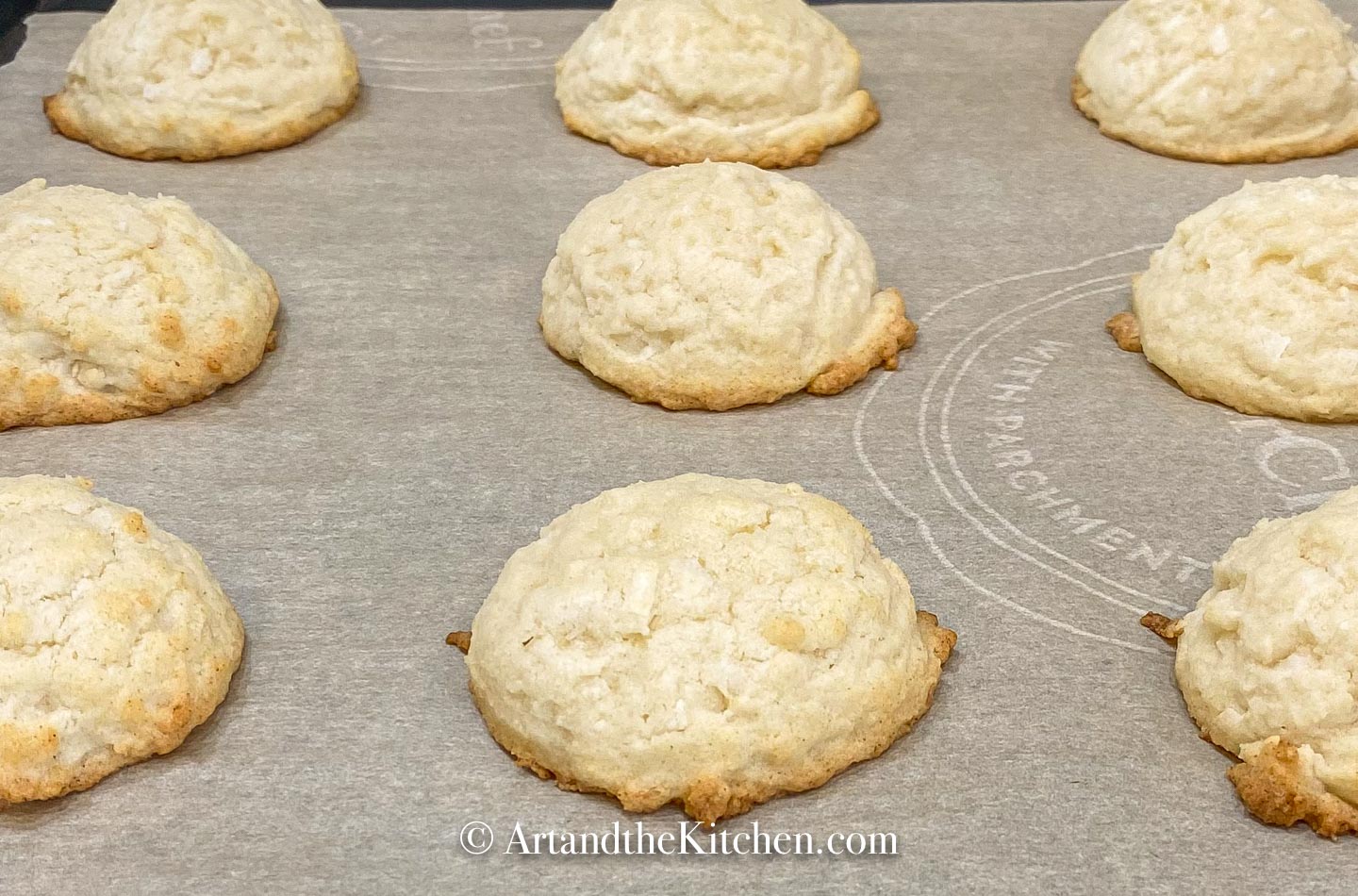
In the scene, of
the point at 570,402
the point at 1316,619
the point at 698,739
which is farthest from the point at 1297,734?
the point at 570,402

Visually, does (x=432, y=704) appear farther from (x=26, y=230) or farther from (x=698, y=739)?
(x=26, y=230)

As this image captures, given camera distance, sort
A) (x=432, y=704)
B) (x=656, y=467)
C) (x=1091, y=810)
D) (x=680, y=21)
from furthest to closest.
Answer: (x=680, y=21), (x=656, y=467), (x=432, y=704), (x=1091, y=810)

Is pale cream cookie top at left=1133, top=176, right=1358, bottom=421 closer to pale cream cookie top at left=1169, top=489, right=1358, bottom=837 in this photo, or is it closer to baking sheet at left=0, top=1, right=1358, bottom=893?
baking sheet at left=0, top=1, right=1358, bottom=893

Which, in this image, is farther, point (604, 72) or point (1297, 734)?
point (604, 72)

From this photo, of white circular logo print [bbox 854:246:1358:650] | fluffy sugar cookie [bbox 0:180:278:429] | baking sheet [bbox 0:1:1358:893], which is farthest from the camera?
fluffy sugar cookie [bbox 0:180:278:429]

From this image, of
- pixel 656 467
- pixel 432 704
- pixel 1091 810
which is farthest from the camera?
pixel 656 467

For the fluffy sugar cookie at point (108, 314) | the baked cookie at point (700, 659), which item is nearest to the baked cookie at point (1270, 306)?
the baked cookie at point (700, 659)

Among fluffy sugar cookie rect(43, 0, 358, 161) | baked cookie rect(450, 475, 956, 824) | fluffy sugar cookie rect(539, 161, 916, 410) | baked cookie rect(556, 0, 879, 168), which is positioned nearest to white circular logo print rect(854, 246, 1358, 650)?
fluffy sugar cookie rect(539, 161, 916, 410)
